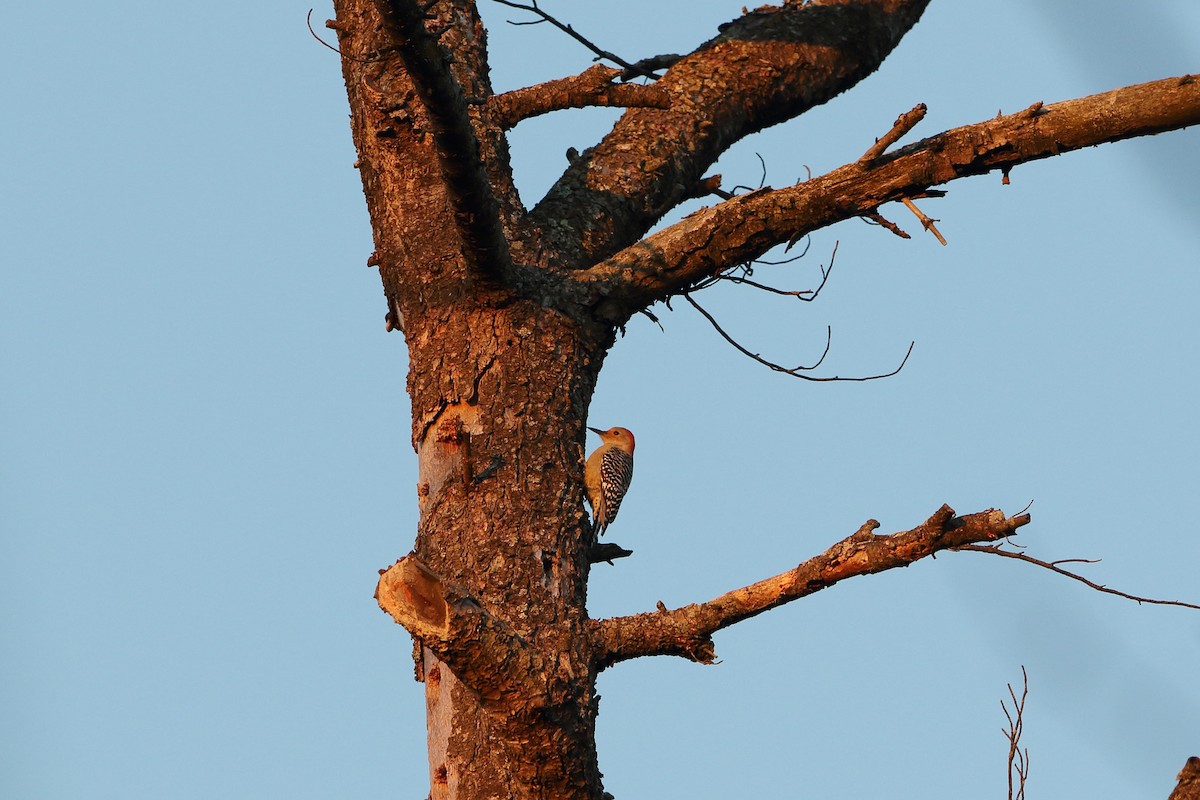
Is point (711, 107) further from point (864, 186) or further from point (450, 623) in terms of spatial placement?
point (450, 623)

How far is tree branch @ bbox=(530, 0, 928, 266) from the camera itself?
192 inches

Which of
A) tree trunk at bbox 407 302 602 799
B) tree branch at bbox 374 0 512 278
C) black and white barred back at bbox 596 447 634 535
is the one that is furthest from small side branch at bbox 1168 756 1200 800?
black and white barred back at bbox 596 447 634 535

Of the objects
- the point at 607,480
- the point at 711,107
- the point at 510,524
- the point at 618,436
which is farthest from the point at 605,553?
the point at 618,436

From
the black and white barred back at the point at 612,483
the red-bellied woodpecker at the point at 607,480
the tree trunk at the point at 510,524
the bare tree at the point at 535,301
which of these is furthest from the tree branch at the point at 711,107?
the black and white barred back at the point at 612,483

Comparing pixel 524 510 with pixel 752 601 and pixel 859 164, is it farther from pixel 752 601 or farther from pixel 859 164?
pixel 859 164

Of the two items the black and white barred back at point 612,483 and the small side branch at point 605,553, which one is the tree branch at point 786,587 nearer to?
the small side branch at point 605,553

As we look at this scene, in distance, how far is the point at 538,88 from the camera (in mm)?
4988

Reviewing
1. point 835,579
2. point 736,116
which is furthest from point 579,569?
point 736,116

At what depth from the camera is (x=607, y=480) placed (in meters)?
7.22

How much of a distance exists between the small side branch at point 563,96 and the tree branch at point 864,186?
0.89 meters

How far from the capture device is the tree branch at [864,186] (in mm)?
3653

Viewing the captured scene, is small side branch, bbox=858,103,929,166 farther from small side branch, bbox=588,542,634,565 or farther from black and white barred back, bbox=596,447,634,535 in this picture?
black and white barred back, bbox=596,447,634,535

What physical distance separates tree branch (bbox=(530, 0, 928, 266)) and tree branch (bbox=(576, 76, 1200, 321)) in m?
0.38

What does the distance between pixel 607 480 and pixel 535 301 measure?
311 cm
